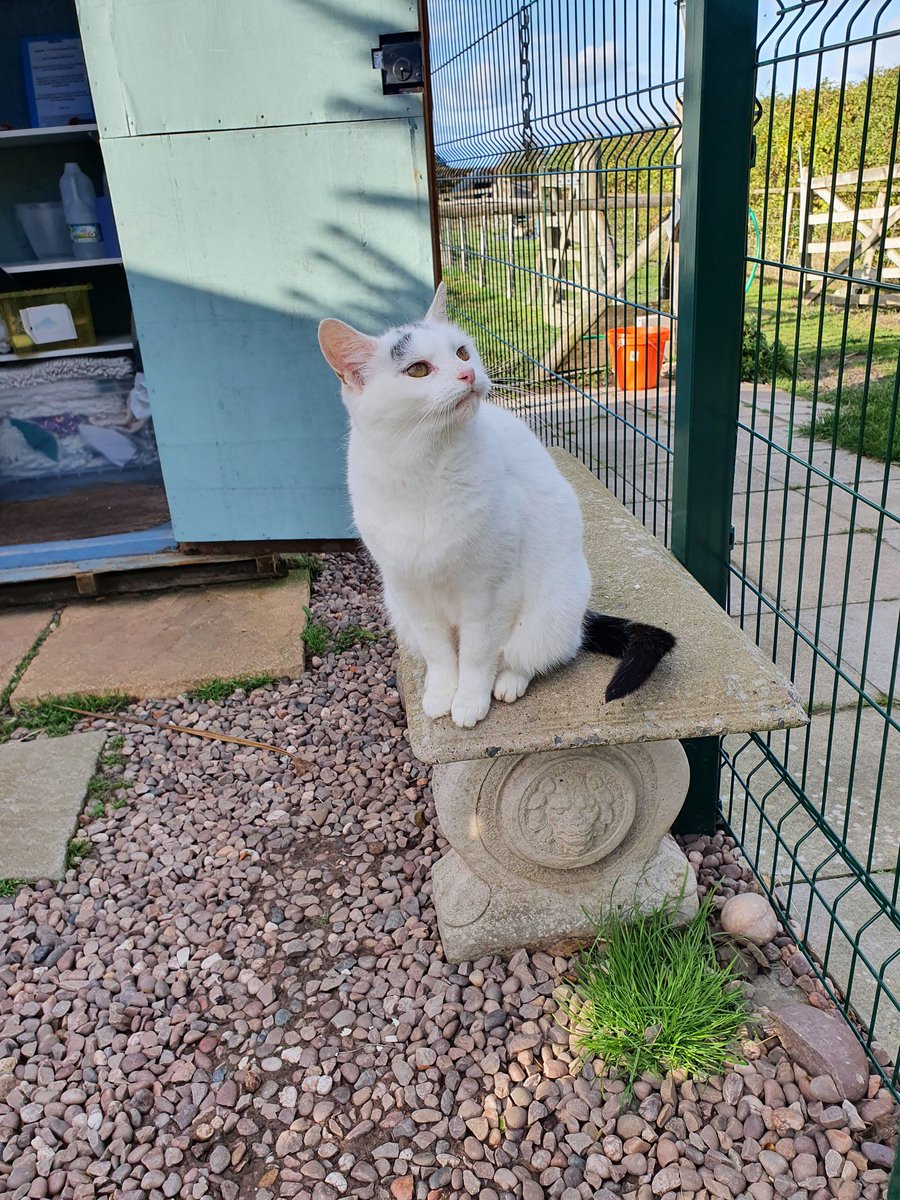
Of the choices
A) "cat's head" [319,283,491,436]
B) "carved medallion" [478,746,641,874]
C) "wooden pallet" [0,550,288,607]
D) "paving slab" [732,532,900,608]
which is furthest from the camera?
"wooden pallet" [0,550,288,607]

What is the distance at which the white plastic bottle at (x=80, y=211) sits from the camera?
4.67m

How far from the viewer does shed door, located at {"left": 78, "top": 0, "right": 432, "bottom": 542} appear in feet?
10.9

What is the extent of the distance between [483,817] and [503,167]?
3226 millimetres

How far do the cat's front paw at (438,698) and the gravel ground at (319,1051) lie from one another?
0.74 metres

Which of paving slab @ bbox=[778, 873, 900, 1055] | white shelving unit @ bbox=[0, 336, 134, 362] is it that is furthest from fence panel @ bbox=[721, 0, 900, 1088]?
white shelving unit @ bbox=[0, 336, 134, 362]

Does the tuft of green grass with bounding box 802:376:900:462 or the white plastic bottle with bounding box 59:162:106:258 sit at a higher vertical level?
the white plastic bottle with bounding box 59:162:106:258

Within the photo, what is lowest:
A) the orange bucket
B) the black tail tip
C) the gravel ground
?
the gravel ground

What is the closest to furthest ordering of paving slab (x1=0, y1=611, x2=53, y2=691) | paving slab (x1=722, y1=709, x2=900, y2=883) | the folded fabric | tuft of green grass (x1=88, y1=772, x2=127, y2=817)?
paving slab (x1=722, y1=709, x2=900, y2=883) → tuft of green grass (x1=88, y1=772, x2=127, y2=817) → paving slab (x1=0, y1=611, x2=53, y2=691) → the folded fabric

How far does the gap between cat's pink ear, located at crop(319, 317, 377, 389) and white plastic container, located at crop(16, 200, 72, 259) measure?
400cm

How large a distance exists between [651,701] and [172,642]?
2475mm

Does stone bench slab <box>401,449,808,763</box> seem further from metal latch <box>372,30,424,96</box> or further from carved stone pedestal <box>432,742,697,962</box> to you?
metal latch <box>372,30,424,96</box>

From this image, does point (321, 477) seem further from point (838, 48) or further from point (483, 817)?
point (838, 48)

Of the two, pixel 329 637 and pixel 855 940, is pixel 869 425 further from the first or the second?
pixel 855 940

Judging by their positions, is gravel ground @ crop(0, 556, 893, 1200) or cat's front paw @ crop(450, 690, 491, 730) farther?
cat's front paw @ crop(450, 690, 491, 730)
